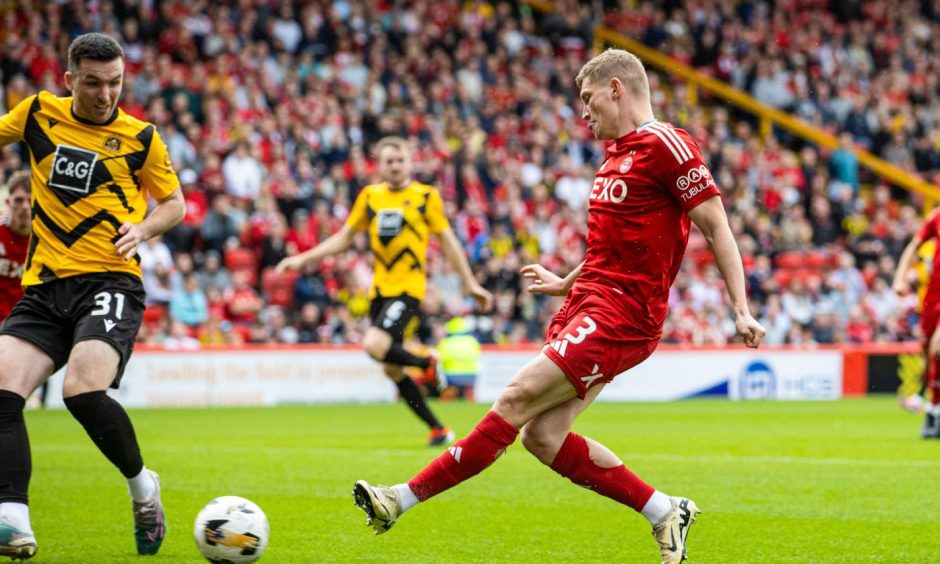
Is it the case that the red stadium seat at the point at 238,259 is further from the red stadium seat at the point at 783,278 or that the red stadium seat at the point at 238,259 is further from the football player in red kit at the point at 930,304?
the football player in red kit at the point at 930,304

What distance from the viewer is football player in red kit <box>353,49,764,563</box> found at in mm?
5609

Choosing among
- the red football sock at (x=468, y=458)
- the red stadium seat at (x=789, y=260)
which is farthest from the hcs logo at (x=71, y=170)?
the red stadium seat at (x=789, y=260)

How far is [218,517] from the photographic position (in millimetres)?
5723

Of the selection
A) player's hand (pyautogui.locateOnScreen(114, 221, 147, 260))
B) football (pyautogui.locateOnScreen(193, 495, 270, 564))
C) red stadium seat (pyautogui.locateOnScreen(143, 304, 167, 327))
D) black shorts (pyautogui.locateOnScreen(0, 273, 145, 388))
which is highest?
player's hand (pyautogui.locateOnScreen(114, 221, 147, 260))

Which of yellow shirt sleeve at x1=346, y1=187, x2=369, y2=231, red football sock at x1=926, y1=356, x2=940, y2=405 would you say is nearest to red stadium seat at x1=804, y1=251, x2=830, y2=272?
red football sock at x1=926, y1=356, x2=940, y2=405

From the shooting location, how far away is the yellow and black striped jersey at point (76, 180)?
6164 mm

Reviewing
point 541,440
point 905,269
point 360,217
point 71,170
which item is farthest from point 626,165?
point 905,269

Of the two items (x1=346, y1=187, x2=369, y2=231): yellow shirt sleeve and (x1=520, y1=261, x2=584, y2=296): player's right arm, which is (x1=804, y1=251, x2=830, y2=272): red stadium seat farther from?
(x1=520, y1=261, x2=584, y2=296): player's right arm

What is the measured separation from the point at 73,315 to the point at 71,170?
676mm

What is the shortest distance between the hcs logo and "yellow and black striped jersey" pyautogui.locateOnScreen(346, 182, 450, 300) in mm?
5927

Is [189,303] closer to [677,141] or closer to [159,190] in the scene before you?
[159,190]

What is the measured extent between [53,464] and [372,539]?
450cm

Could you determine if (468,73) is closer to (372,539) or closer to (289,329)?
(289,329)

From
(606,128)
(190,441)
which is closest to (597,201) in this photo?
(606,128)
